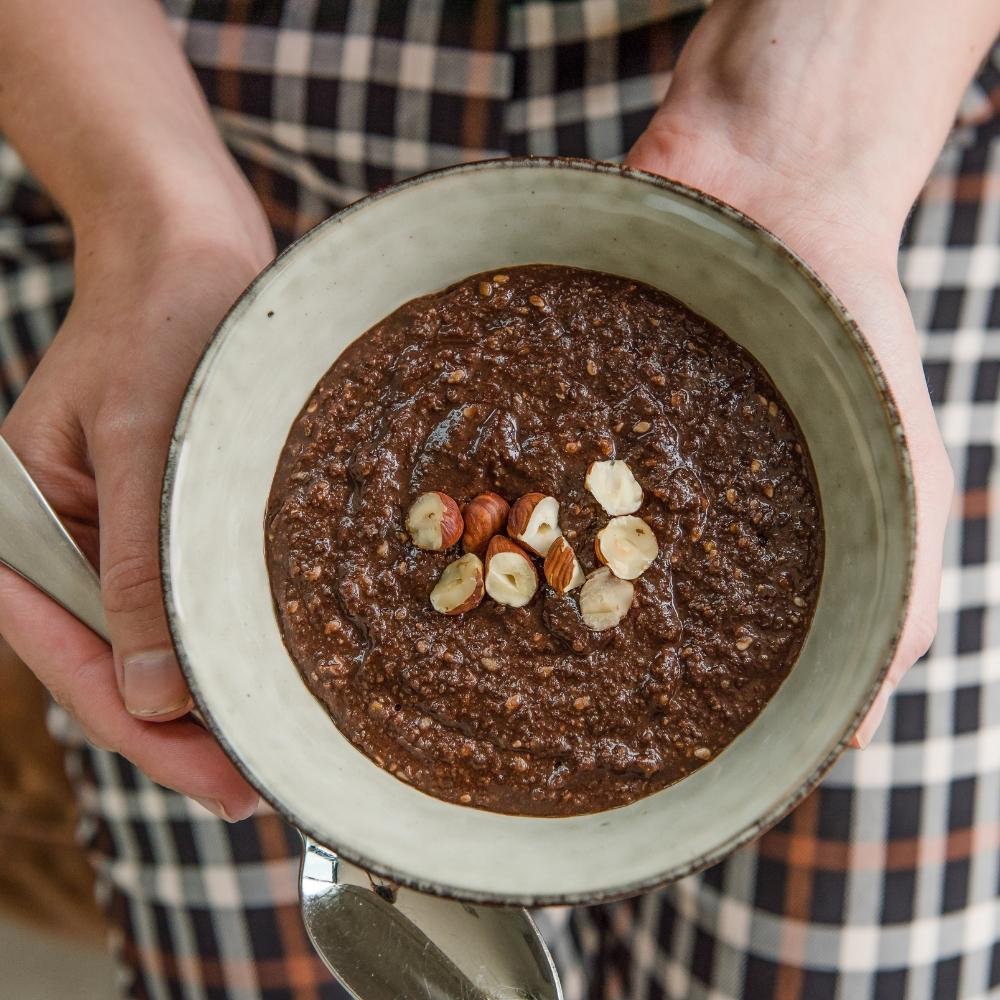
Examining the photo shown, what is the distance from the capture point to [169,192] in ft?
5.12

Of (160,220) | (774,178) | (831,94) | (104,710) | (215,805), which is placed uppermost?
(831,94)

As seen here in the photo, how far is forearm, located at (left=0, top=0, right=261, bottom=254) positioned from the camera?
1.58 m

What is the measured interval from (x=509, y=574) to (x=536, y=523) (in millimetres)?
70

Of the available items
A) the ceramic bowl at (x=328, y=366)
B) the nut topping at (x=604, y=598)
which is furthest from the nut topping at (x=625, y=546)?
the ceramic bowl at (x=328, y=366)

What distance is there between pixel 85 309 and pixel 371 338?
0.50 m

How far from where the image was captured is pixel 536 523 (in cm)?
122

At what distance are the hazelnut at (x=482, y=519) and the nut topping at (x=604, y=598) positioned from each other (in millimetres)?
131

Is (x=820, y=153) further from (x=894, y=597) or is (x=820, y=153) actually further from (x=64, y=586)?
(x=64, y=586)

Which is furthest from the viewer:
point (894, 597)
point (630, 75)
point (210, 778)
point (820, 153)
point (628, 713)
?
point (630, 75)

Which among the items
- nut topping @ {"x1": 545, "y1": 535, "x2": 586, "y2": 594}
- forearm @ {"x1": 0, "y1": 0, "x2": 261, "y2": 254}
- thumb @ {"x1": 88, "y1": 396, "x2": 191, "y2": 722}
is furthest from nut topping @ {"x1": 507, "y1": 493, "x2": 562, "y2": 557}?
forearm @ {"x1": 0, "y1": 0, "x2": 261, "y2": 254}

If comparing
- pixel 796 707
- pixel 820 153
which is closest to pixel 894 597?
pixel 796 707

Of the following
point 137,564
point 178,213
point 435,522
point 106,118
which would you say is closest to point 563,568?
point 435,522

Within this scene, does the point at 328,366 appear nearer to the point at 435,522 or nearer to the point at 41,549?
the point at 435,522

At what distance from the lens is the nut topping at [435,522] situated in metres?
1.23
